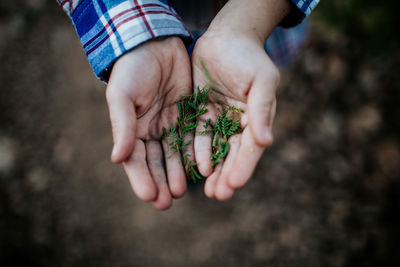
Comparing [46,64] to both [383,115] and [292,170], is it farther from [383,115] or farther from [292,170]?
[383,115]

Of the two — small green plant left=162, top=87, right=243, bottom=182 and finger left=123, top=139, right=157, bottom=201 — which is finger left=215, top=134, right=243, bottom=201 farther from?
finger left=123, top=139, right=157, bottom=201

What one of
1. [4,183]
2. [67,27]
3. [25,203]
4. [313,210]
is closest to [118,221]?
[25,203]

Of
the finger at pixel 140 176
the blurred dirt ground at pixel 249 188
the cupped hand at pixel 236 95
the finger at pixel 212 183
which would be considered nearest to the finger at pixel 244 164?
the cupped hand at pixel 236 95

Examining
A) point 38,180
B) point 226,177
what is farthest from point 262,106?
point 38,180

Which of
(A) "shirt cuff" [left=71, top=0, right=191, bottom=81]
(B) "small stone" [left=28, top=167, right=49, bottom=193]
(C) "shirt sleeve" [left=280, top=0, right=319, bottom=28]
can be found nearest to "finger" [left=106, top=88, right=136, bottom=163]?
(A) "shirt cuff" [left=71, top=0, right=191, bottom=81]

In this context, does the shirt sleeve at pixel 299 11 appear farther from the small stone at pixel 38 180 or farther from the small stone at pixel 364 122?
the small stone at pixel 38 180
